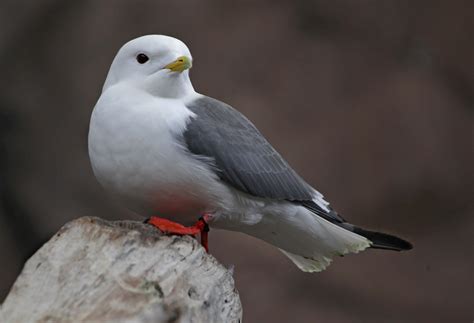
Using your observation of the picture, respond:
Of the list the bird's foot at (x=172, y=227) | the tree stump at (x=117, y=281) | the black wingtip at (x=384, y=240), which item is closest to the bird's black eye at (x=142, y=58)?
the bird's foot at (x=172, y=227)

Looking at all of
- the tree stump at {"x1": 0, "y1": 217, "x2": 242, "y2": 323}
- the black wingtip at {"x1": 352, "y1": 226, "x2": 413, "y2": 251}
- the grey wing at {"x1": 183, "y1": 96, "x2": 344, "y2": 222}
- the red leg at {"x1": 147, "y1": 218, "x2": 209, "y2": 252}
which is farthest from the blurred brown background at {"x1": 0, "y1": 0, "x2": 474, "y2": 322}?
the tree stump at {"x1": 0, "y1": 217, "x2": 242, "y2": 323}

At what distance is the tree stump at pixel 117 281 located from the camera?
206 cm

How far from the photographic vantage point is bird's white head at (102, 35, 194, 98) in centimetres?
275

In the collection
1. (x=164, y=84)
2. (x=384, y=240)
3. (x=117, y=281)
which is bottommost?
(x=117, y=281)

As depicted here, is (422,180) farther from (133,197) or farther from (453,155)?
Result: (133,197)

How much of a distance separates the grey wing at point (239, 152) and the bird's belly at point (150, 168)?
58mm

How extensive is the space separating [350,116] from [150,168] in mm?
2886

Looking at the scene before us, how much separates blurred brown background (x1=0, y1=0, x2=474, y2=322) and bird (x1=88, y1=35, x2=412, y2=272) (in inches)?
92.4

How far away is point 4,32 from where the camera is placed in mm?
5734

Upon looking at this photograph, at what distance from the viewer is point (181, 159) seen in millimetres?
2652

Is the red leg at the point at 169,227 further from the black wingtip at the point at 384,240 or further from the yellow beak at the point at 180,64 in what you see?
the black wingtip at the point at 384,240

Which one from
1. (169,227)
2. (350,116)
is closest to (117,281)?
(169,227)

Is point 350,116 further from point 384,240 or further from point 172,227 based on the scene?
point 172,227

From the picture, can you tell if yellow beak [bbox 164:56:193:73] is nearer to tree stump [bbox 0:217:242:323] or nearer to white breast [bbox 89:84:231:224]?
white breast [bbox 89:84:231:224]
